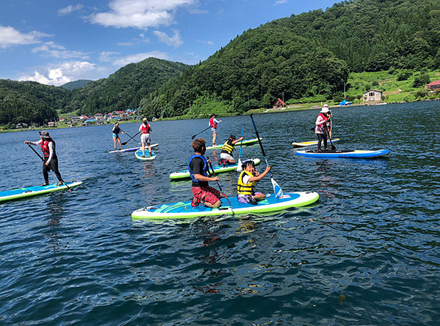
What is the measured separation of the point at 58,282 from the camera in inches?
302

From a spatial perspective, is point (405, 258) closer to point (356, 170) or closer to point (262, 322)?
point (262, 322)

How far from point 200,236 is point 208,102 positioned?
173 metres

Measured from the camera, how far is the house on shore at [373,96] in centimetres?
12041

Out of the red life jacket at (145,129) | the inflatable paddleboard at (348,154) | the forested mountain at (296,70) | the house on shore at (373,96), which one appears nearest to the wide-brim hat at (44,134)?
the red life jacket at (145,129)

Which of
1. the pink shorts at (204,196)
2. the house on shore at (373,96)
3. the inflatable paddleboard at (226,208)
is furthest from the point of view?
the house on shore at (373,96)

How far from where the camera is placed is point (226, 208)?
1129 cm

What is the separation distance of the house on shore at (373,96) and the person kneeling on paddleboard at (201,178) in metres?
126

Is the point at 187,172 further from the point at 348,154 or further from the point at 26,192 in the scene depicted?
the point at 348,154

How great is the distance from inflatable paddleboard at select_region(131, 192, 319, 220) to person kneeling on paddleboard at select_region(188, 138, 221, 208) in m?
0.29

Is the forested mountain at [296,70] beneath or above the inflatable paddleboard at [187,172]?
above

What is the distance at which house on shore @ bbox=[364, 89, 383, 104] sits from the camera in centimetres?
12041

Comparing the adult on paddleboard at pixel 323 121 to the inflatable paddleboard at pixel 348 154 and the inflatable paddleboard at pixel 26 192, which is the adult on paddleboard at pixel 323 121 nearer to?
the inflatable paddleboard at pixel 348 154

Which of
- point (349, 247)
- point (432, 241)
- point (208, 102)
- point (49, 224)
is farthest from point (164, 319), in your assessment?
point (208, 102)

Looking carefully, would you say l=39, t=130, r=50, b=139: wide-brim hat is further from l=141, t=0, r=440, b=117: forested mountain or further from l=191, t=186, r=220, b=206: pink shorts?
l=141, t=0, r=440, b=117: forested mountain
